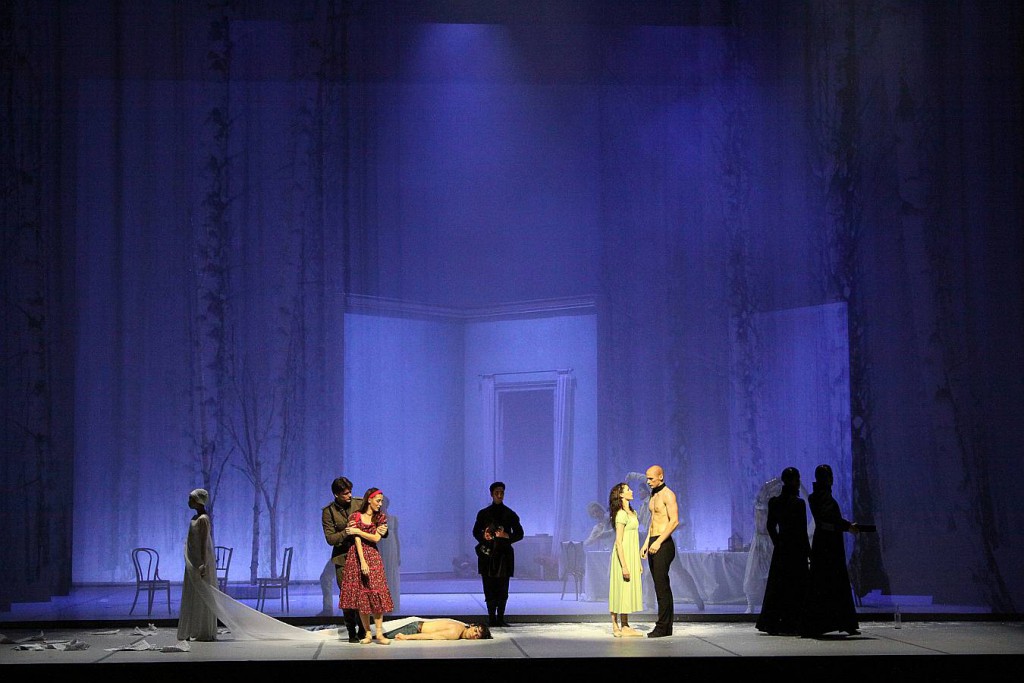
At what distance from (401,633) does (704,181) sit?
19.6ft

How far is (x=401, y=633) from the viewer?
9.05 metres

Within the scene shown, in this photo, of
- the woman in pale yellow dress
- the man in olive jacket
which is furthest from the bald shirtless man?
the man in olive jacket

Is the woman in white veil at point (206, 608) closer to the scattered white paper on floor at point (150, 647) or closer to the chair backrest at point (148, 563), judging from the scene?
the scattered white paper on floor at point (150, 647)

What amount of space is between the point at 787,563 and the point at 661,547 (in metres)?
0.94

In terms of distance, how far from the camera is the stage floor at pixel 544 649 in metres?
7.59

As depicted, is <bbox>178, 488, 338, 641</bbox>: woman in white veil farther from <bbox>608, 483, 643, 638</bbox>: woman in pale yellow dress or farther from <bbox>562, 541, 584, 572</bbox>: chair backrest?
<bbox>562, 541, 584, 572</bbox>: chair backrest

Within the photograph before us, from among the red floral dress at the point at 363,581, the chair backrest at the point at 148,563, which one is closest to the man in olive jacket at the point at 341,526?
the red floral dress at the point at 363,581

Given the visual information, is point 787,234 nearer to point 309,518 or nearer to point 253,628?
point 309,518

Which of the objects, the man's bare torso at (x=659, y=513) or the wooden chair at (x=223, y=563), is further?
the wooden chair at (x=223, y=563)

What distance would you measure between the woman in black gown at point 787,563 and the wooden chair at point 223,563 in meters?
4.75

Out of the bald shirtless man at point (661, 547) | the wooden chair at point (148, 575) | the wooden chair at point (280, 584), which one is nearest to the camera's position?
the bald shirtless man at point (661, 547)

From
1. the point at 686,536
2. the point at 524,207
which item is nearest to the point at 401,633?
the point at 686,536

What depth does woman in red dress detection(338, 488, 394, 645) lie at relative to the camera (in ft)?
28.4

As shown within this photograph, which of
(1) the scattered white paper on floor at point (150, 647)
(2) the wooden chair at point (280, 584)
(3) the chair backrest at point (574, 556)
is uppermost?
(3) the chair backrest at point (574, 556)
